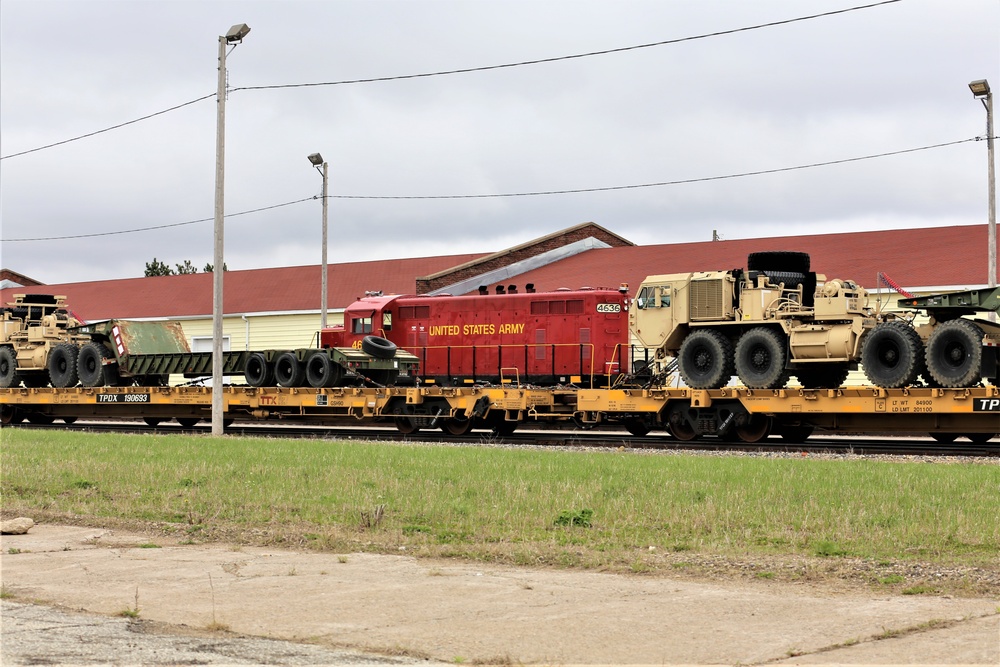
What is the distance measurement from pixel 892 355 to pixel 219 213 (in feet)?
49.2

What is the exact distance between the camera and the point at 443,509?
42.1 feet

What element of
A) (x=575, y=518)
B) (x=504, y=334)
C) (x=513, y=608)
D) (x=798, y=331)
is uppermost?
(x=504, y=334)

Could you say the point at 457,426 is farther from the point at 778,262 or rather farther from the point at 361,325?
the point at 778,262

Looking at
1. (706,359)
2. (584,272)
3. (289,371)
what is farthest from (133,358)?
(584,272)

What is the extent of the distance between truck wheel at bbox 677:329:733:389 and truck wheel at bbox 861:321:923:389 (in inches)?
114

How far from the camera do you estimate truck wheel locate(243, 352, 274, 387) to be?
2877 centimetres

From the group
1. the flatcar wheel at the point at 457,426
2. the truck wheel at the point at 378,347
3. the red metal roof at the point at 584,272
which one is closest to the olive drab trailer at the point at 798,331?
the flatcar wheel at the point at 457,426

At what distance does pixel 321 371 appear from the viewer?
27.7 m

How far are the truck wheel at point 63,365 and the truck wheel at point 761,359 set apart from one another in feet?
65.6

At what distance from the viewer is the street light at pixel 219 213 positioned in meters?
25.7

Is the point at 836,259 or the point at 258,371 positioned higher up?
the point at 836,259

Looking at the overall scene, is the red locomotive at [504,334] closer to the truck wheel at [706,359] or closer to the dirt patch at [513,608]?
the truck wheel at [706,359]

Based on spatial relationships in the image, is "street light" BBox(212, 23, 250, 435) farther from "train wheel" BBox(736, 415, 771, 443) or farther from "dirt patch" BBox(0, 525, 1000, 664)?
"dirt patch" BBox(0, 525, 1000, 664)

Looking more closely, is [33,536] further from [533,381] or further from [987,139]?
[987,139]
